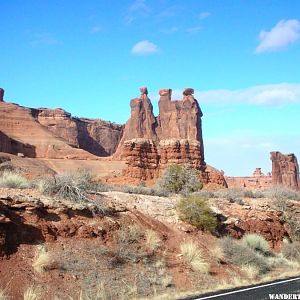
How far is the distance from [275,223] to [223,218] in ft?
12.8

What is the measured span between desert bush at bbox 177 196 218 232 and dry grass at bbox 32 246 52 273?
25.3ft

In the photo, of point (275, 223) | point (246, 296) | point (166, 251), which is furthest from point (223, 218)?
point (246, 296)

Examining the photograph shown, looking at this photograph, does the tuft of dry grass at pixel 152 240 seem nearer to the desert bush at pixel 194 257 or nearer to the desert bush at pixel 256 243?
the desert bush at pixel 194 257

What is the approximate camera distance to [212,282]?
1336 centimetres

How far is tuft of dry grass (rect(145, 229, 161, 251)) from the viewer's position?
14438 millimetres

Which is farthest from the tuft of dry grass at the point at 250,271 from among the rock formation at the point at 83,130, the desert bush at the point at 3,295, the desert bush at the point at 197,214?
the rock formation at the point at 83,130

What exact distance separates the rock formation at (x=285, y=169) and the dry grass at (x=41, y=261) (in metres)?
87.0

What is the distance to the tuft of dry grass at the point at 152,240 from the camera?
1444 cm

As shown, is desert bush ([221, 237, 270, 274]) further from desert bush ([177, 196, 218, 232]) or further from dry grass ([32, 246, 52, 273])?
dry grass ([32, 246, 52, 273])

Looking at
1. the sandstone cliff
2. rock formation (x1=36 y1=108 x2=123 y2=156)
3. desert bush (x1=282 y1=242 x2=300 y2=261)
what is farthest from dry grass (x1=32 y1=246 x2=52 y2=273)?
rock formation (x1=36 y1=108 x2=123 y2=156)

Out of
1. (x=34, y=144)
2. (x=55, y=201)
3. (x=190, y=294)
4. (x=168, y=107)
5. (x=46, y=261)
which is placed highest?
(x=168, y=107)

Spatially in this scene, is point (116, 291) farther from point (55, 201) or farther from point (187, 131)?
point (187, 131)

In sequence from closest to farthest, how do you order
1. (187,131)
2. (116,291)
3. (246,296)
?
(246,296) → (116,291) → (187,131)

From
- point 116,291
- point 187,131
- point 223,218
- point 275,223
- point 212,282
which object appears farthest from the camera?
point 187,131
